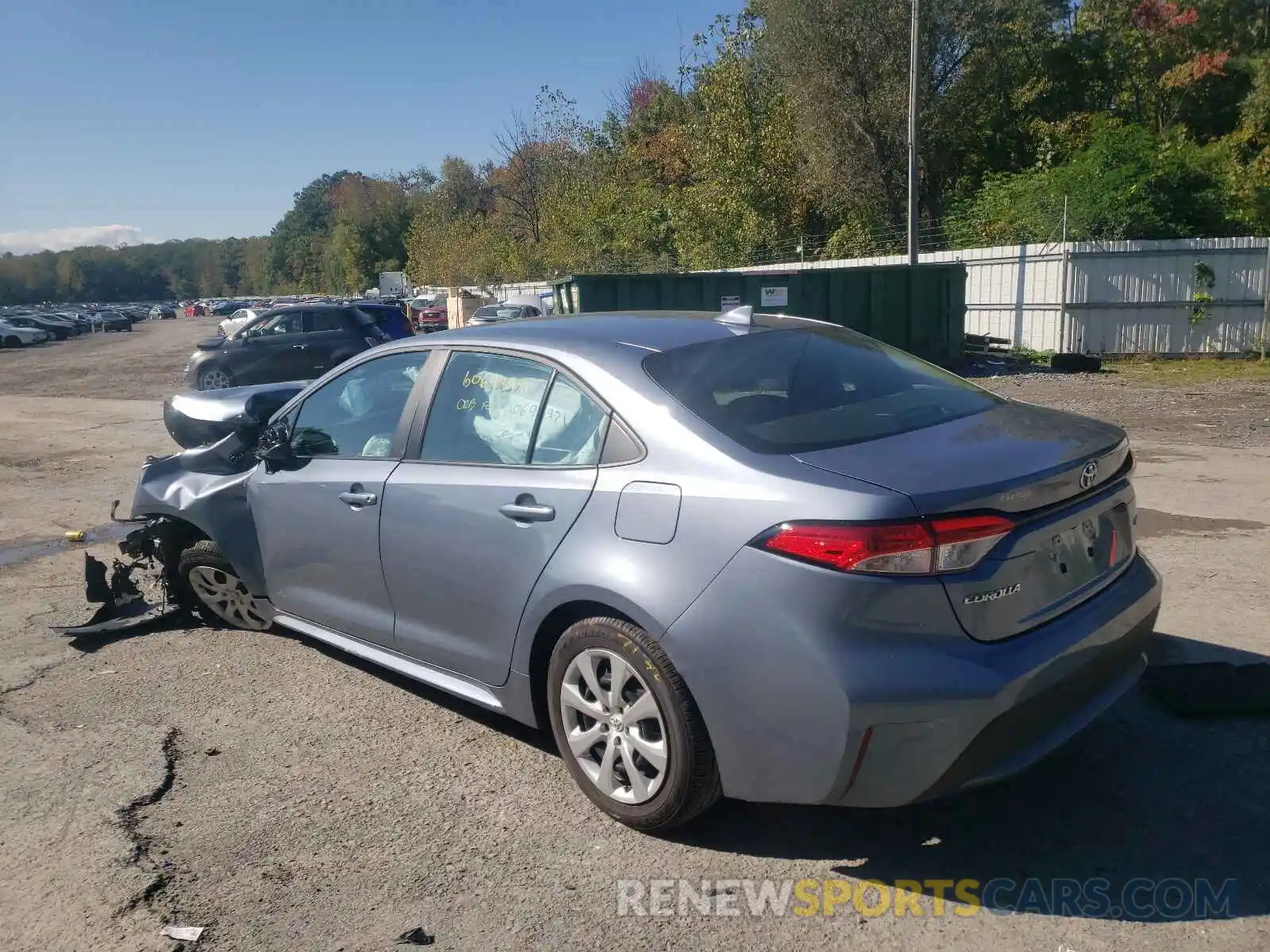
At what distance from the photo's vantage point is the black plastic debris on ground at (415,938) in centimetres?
301

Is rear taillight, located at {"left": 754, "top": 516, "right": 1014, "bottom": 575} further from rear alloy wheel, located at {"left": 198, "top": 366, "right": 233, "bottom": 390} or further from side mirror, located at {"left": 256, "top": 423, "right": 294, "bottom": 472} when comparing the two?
rear alloy wheel, located at {"left": 198, "top": 366, "right": 233, "bottom": 390}

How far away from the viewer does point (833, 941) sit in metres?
2.93

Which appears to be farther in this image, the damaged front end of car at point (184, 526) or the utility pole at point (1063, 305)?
the utility pole at point (1063, 305)

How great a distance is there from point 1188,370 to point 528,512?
1786cm

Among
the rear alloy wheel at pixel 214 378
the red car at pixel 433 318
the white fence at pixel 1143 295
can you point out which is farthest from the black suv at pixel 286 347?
the red car at pixel 433 318

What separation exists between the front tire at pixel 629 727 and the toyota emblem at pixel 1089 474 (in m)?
1.40

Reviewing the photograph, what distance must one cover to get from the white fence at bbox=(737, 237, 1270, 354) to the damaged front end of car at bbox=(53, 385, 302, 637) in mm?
14442

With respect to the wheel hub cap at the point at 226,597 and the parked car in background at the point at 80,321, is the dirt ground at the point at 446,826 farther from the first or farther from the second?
the parked car in background at the point at 80,321

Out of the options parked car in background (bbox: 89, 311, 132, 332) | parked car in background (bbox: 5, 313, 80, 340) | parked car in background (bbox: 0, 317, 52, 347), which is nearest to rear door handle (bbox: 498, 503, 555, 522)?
parked car in background (bbox: 0, 317, 52, 347)

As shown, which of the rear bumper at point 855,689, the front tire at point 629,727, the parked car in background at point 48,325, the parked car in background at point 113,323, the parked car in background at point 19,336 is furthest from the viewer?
the parked car in background at point 113,323

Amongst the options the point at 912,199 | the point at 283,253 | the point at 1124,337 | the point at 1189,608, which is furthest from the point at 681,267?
the point at 283,253

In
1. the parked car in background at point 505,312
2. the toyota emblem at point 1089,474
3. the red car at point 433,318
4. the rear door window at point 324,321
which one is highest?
the toyota emblem at point 1089,474

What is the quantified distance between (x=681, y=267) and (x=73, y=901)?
3577 centimetres

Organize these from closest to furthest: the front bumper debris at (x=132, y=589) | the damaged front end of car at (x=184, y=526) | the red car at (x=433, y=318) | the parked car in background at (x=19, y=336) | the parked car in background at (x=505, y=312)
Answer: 1. the damaged front end of car at (x=184, y=526)
2. the front bumper debris at (x=132, y=589)
3. the parked car in background at (x=505, y=312)
4. the red car at (x=433, y=318)
5. the parked car in background at (x=19, y=336)
